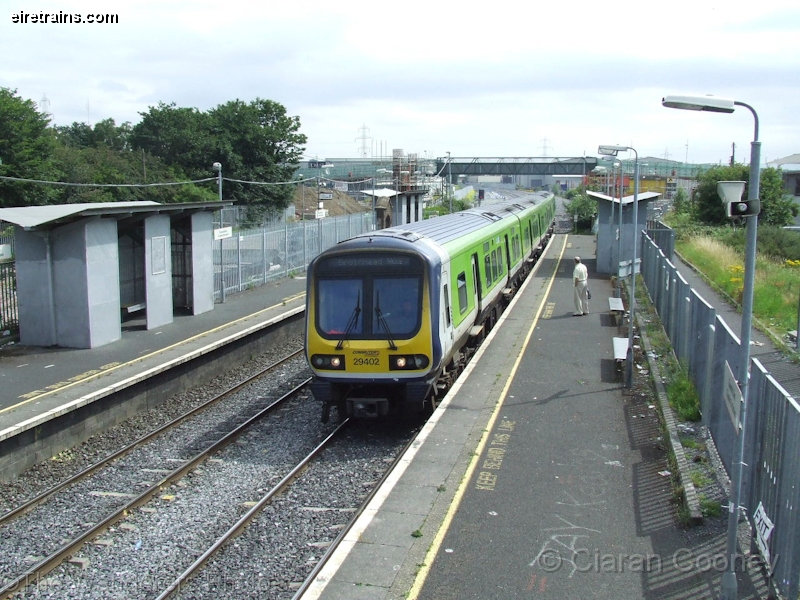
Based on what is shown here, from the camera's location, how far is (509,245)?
795 inches

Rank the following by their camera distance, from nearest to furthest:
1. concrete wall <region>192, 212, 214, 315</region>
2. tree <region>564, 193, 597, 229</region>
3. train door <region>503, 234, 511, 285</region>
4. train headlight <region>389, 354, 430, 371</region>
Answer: train headlight <region>389, 354, 430, 371</region>
concrete wall <region>192, 212, 214, 315</region>
train door <region>503, 234, 511, 285</region>
tree <region>564, 193, 597, 229</region>

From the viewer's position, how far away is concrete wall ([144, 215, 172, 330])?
16797mm

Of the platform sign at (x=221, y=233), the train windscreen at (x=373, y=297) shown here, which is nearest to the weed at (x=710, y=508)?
the train windscreen at (x=373, y=297)

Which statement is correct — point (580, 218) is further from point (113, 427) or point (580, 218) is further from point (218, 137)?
point (113, 427)

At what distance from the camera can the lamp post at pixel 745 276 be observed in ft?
19.1

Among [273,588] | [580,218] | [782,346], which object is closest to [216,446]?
[273,588]

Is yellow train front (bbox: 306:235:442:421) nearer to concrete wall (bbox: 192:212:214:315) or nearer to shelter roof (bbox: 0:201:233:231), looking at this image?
shelter roof (bbox: 0:201:233:231)

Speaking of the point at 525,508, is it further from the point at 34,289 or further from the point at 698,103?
the point at 34,289

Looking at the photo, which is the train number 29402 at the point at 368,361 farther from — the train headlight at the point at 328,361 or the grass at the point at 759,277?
the grass at the point at 759,277

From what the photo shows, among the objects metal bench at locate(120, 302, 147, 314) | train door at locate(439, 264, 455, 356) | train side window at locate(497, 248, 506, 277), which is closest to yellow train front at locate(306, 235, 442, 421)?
train door at locate(439, 264, 455, 356)

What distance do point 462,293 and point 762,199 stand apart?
30.4 metres

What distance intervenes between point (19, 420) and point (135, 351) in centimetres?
445

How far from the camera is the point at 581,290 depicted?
18.7 metres

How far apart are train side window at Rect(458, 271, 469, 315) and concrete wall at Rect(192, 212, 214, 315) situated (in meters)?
8.42
